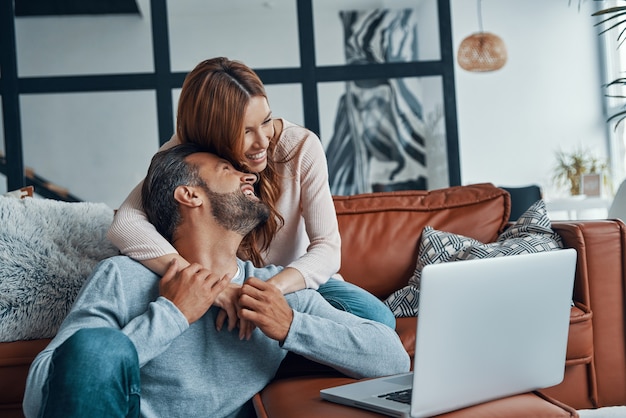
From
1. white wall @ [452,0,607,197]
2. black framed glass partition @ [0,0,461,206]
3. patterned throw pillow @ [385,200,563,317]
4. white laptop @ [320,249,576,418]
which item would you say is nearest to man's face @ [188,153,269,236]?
white laptop @ [320,249,576,418]

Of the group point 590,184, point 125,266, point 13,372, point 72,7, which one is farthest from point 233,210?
point 590,184

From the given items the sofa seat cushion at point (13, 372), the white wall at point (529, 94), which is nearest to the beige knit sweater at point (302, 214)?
the sofa seat cushion at point (13, 372)

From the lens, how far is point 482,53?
22.5 ft

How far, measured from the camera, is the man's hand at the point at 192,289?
154 centimetres

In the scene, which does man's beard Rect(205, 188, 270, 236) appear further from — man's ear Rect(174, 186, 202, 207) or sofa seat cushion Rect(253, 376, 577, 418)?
sofa seat cushion Rect(253, 376, 577, 418)

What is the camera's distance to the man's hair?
1.78 meters

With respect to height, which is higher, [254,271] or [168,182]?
[168,182]

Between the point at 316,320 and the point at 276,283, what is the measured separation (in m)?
0.21

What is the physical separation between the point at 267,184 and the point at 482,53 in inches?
201

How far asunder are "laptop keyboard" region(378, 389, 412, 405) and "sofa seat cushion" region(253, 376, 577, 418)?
54mm

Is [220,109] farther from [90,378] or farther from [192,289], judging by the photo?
[90,378]

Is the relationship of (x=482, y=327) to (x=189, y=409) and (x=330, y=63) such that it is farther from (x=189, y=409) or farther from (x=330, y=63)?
(x=330, y=63)

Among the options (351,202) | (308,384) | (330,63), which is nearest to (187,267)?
(308,384)

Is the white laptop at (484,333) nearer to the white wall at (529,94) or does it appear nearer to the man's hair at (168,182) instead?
the man's hair at (168,182)
